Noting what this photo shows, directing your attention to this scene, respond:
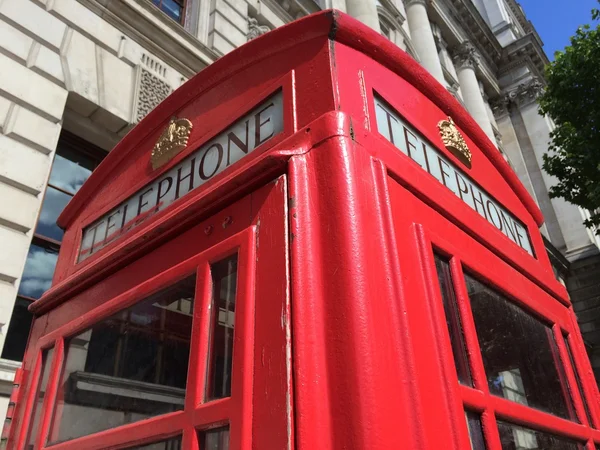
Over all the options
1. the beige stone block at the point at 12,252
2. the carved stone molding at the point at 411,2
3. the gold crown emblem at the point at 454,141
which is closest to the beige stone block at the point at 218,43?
the beige stone block at the point at 12,252

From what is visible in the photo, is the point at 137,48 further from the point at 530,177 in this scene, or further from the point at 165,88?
the point at 530,177

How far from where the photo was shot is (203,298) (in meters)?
1.47

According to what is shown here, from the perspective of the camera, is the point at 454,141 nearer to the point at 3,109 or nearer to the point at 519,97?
the point at 3,109

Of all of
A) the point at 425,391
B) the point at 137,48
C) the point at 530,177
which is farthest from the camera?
the point at 530,177

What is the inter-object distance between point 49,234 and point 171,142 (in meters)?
3.91

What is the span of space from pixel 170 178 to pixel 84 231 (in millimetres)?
752

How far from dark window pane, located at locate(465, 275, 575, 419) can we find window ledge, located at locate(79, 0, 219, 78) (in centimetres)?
653

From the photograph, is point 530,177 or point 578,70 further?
point 530,177

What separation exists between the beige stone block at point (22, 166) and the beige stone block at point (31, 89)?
1.79 feet

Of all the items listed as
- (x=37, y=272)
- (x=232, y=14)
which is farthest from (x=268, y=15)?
(x=37, y=272)

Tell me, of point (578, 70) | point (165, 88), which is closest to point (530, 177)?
point (578, 70)

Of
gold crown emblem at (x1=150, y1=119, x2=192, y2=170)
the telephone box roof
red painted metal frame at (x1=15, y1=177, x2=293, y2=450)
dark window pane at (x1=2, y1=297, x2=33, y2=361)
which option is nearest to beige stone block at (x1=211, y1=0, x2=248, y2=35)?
dark window pane at (x1=2, y1=297, x2=33, y2=361)

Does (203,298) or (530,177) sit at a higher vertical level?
(530,177)

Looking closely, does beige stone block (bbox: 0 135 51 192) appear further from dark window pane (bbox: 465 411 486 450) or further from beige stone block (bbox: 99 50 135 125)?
dark window pane (bbox: 465 411 486 450)
